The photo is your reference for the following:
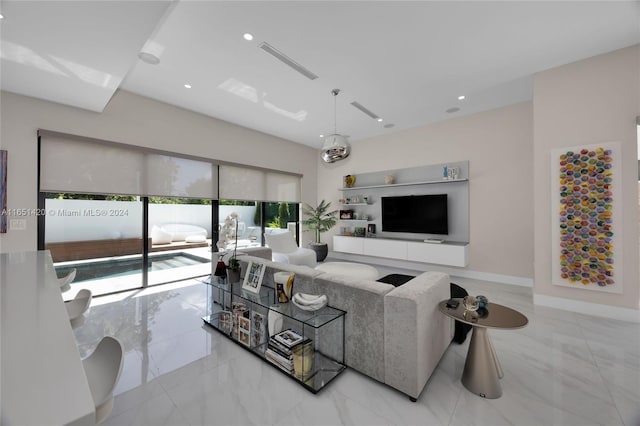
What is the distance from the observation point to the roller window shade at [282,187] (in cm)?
597

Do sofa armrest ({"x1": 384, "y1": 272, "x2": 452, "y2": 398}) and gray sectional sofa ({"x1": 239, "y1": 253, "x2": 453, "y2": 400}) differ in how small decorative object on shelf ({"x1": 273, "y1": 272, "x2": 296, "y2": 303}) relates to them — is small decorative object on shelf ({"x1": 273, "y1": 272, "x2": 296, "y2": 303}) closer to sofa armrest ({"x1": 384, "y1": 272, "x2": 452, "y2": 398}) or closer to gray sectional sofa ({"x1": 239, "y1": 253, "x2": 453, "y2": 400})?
gray sectional sofa ({"x1": 239, "y1": 253, "x2": 453, "y2": 400})

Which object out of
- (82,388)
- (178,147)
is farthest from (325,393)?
(178,147)

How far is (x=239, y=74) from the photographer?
11.1ft

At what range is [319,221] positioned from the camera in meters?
6.49

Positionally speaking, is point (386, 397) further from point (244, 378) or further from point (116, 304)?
point (116, 304)

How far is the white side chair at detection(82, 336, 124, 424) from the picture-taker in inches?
32.2

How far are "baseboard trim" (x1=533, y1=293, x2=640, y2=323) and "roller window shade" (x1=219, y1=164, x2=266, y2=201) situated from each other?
502 cm

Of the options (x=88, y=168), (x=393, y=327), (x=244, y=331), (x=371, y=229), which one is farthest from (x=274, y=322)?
(x=371, y=229)

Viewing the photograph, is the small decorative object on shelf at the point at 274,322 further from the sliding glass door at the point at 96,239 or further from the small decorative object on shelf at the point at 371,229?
the small decorative object on shelf at the point at 371,229

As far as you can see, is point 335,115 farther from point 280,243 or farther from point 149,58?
point 149,58

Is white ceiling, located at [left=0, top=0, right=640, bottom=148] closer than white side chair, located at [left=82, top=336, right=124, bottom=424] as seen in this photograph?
No

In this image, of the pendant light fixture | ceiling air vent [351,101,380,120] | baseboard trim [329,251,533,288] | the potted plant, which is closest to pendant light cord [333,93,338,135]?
ceiling air vent [351,101,380,120]

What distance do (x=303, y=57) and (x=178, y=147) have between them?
2683 millimetres

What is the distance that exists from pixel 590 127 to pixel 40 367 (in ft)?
15.9
